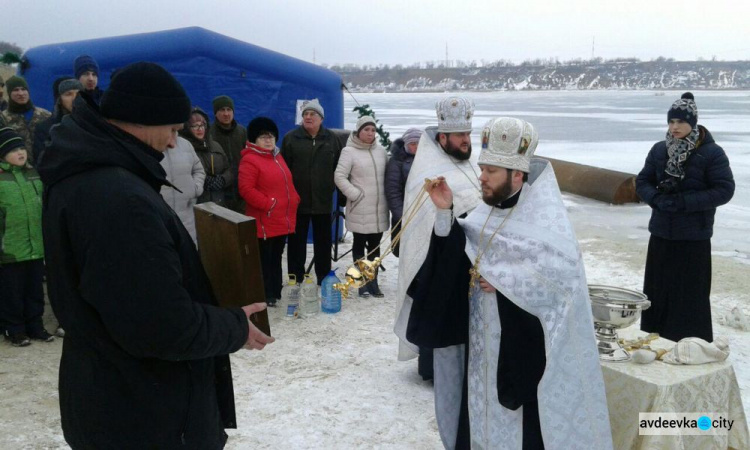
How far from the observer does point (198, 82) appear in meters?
7.17

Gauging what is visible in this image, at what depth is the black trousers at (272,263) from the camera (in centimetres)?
612

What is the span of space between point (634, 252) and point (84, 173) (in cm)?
750

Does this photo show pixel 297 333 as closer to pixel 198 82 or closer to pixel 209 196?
pixel 209 196

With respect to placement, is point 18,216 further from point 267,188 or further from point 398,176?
point 398,176

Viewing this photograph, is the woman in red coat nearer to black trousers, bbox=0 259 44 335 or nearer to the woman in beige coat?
the woman in beige coat

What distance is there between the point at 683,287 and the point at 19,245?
5.04 metres

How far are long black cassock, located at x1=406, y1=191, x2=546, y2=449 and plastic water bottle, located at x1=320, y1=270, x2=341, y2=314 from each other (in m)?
3.04

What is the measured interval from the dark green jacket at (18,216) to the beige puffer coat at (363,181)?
2667 mm

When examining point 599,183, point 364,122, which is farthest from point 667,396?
point 599,183

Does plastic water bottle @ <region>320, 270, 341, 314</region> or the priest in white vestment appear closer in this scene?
the priest in white vestment

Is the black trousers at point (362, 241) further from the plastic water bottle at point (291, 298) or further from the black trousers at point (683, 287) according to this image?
the black trousers at point (683, 287)

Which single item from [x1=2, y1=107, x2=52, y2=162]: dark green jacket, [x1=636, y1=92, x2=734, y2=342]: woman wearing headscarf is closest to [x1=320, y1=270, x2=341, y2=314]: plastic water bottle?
[x1=636, y1=92, x2=734, y2=342]: woman wearing headscarf

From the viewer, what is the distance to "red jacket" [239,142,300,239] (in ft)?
19.3

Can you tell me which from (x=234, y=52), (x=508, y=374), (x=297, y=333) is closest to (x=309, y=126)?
(x=234, y=52)
